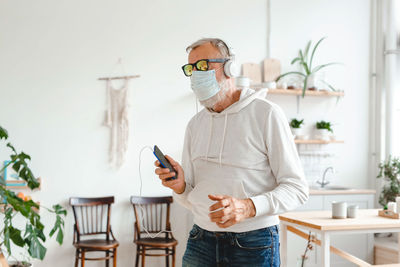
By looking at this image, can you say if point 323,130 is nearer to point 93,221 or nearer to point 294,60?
point 294,60

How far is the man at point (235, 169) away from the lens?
4.92 feet

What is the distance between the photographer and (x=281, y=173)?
4.97 feet

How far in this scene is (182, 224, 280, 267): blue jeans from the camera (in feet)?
4.90

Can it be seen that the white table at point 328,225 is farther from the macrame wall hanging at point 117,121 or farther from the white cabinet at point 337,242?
the macrame wall hanging at point 117,121

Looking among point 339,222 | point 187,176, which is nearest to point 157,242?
point 339,222

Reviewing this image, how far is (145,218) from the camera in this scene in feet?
15.2

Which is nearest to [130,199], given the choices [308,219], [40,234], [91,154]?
[91,154]

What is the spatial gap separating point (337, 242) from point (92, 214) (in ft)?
8.34

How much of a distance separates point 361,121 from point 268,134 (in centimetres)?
429

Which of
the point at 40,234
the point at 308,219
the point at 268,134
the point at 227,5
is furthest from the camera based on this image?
the point at 227,5

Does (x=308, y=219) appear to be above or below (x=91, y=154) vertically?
below

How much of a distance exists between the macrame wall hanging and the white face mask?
3128 millimetres

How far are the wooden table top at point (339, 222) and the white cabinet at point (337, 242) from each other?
1.34 metres

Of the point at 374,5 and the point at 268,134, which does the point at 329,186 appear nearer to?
the point at 374,5
